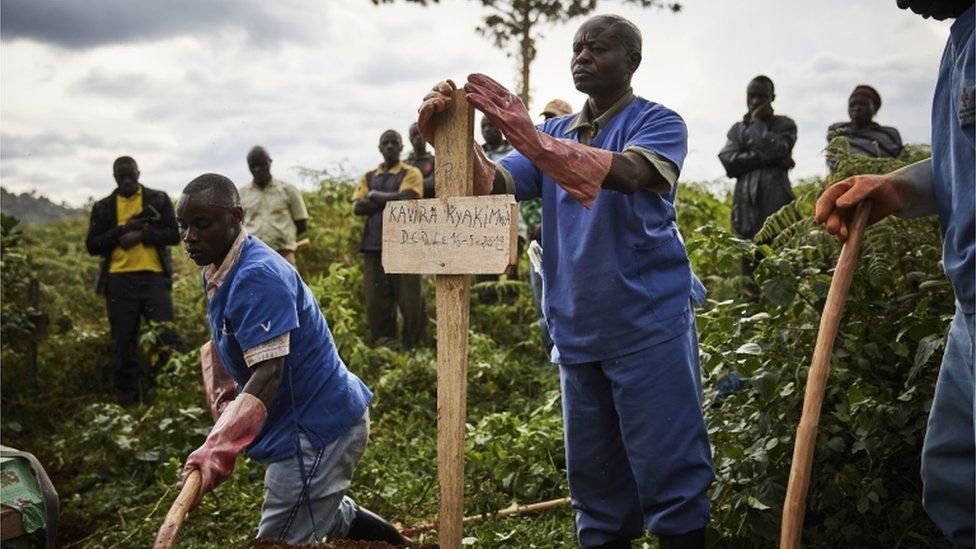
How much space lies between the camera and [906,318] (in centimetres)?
340

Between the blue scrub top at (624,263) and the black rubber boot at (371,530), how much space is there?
3.73ft

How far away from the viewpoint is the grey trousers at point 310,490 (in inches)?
125

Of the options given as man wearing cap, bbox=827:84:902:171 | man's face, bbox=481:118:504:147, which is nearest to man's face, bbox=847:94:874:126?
man wearing cap, bbox=827:84:902:171

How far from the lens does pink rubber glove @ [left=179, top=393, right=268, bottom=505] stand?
253 cm

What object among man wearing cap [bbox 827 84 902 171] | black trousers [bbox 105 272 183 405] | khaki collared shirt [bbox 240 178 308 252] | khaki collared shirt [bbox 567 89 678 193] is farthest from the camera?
khaki collared shirt [bbox 240 178 308 252]

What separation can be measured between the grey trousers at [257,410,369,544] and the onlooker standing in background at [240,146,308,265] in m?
4.73

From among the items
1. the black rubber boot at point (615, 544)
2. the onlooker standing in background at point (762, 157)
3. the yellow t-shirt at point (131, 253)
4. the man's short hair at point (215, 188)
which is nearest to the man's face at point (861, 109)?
the onlooker standing in background at point (762, 157)

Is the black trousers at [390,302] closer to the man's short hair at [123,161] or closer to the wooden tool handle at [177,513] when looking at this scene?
the man's short hair at [123,161]

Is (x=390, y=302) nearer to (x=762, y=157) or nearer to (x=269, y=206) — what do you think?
(x=269, y=206)

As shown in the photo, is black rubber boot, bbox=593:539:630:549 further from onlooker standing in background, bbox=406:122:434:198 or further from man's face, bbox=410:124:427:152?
man's face, bbox=410:124:427:152

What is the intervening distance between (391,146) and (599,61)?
5201mm

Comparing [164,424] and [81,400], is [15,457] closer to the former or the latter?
[164,424]

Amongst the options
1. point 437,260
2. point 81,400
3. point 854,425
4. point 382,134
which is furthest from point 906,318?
point 81,400

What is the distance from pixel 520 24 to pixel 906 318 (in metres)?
8.53
